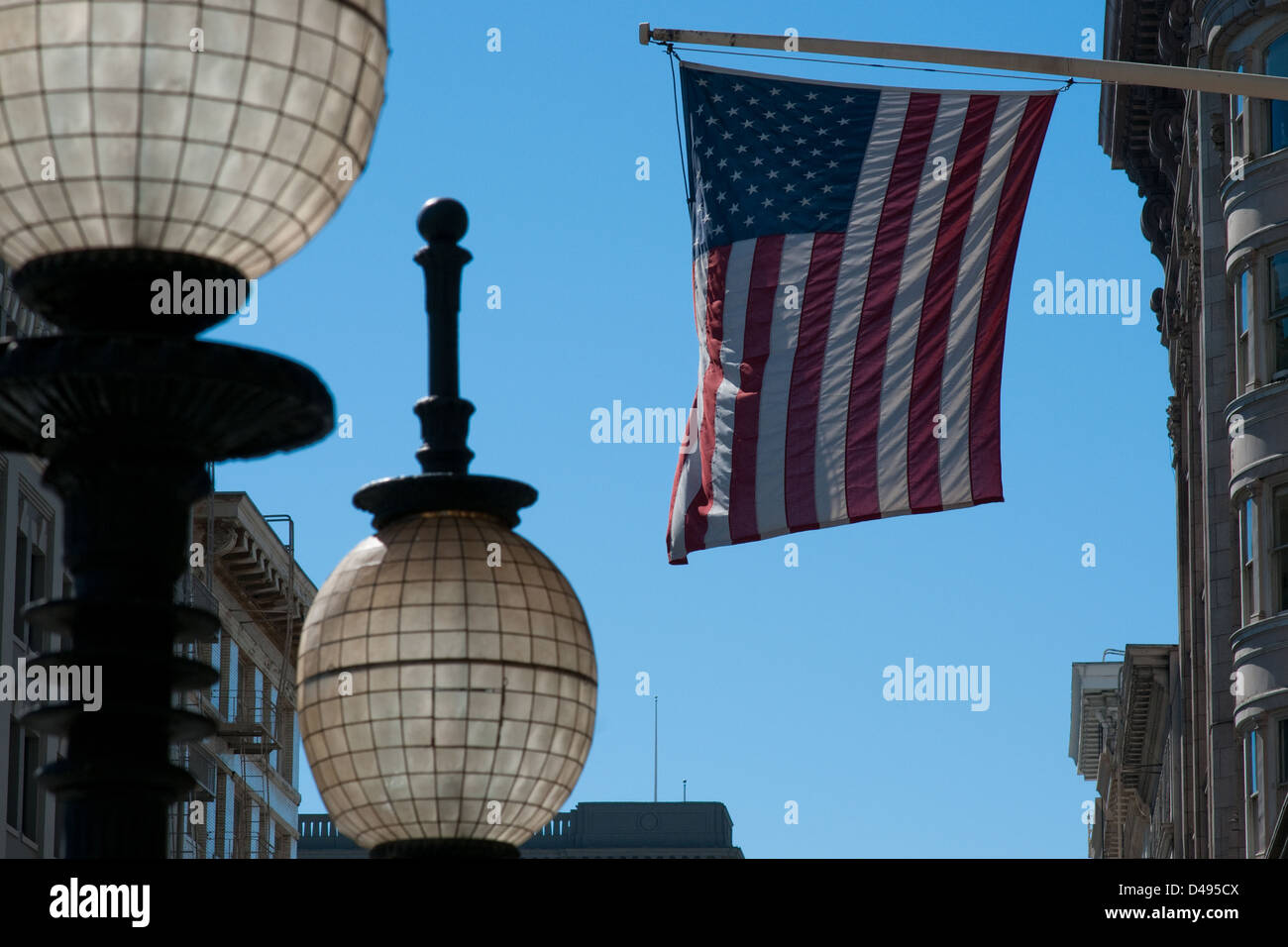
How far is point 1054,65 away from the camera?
46.5 feet

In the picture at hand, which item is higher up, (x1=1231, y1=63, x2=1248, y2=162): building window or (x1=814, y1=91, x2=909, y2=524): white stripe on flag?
(x1=1231, y1=63, x2=1248, y2=162): building window

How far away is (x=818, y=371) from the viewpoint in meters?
17.4

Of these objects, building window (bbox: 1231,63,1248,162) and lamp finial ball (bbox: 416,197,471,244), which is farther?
building window (bbox: 1231,63,1248,162)

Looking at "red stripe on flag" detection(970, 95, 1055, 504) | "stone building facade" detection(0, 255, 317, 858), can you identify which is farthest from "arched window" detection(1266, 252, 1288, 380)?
"stone building facade" detection(0, 255, 317, 858)

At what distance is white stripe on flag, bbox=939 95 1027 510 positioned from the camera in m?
17.3

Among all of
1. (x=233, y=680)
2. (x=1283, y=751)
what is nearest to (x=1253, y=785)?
(x=1283, y=751)

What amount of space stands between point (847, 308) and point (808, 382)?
0.73 metres

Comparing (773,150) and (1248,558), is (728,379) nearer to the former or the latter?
(773,150)

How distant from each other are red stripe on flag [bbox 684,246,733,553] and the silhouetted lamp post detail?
1004cm

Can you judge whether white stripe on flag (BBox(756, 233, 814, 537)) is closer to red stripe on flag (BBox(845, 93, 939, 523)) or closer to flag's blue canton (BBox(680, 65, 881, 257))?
flag's blue canton (BBox(680, 65, 881, 257))

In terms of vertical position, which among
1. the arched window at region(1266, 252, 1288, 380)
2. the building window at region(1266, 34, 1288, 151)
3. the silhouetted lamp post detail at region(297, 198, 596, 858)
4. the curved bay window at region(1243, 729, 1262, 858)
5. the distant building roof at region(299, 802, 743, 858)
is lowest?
the silhouetted lamp post detail at region(297, 198, 596, 858)
